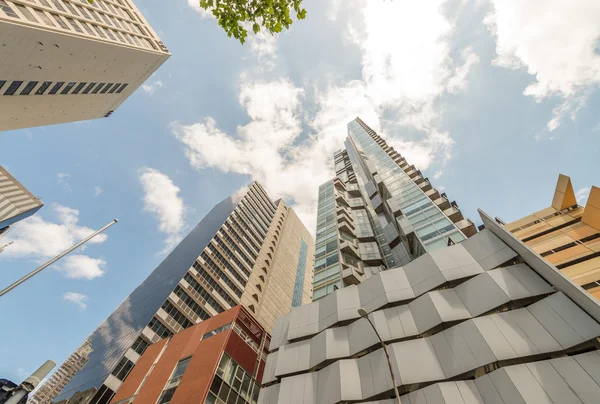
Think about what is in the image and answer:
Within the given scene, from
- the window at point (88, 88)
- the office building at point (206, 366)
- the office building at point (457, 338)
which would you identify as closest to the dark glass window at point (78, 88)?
the window at point (88, 88)

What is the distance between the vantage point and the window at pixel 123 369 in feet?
94.3

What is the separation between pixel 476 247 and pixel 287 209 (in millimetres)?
74138

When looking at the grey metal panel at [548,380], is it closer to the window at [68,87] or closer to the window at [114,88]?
the window at [68,87]

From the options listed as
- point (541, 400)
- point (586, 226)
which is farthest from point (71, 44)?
point (586, 226)

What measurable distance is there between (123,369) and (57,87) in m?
36.5

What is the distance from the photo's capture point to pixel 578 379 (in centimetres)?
1004

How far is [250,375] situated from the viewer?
21188mm

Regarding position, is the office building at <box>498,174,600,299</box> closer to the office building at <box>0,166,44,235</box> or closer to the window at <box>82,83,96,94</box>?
the window at <box>82,83,96,94</box>

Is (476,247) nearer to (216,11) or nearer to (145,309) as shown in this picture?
(216,11)

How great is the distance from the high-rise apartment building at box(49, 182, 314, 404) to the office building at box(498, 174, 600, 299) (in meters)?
39.3

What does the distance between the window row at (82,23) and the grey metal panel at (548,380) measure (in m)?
46.2

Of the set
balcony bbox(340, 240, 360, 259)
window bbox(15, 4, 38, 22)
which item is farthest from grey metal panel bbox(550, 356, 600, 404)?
window bbox(15, 4, 38, 22)

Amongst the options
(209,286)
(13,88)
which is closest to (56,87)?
(13,88)

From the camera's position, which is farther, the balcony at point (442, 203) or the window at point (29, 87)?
the window at point (29, 87)
